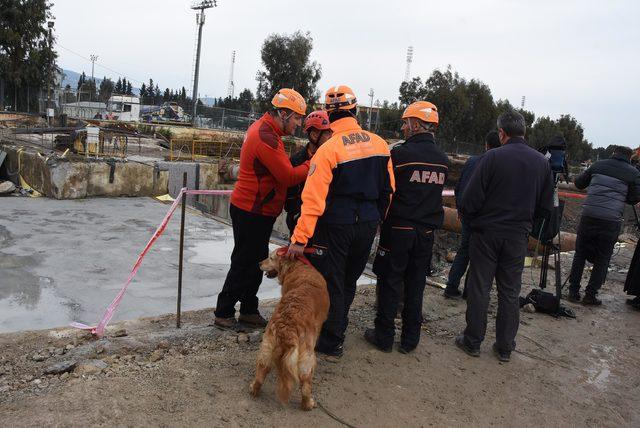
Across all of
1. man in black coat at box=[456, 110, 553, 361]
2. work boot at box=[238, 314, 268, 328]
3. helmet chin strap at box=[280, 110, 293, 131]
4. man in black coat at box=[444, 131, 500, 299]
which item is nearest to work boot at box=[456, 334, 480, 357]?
man in black coat at box=[456, 110, 553, 361]

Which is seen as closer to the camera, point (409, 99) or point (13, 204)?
point (13, 204)

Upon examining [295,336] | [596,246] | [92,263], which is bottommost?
[92,263]

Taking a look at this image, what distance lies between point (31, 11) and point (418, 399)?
4749 cm

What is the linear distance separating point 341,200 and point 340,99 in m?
0.80

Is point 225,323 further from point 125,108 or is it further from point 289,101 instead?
point 125,108

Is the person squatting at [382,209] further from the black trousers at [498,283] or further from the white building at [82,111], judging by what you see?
the white building at [82,111]

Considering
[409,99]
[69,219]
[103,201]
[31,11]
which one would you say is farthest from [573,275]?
[31,11]

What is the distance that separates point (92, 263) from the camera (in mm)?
6512

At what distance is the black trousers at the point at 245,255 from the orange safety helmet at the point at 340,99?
1115 mm

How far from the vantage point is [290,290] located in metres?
3.27

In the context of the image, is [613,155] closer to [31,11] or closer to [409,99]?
[409,99]

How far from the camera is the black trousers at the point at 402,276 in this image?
3988 mm

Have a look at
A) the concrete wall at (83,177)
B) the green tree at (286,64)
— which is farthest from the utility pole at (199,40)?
the concrete wall at (83,177)

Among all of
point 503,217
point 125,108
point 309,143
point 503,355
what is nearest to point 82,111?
point 125,108
